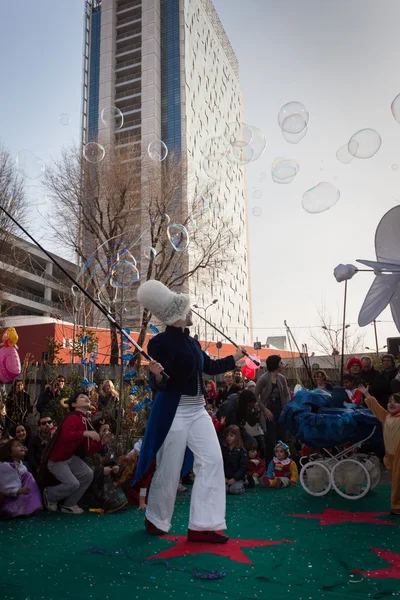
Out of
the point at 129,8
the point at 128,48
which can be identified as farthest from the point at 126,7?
the point at 128,48

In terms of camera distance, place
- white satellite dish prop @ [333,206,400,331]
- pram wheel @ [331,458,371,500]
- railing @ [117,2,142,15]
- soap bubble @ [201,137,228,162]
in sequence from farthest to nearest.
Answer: railing @ [117,2,142,15]
soap bubble @ [201,137,228,162]
white satellite dish prop @ [333,206,400,331]
pram wheel @ [331,458,371,500]

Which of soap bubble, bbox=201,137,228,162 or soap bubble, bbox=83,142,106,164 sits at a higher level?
soap bubble, bbox=83,142,106,164

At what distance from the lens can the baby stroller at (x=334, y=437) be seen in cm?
505

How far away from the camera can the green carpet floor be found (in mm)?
2551

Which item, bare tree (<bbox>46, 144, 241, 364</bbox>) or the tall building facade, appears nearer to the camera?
bare tree (<bbox>46, 144, 241, 364</bbox>)

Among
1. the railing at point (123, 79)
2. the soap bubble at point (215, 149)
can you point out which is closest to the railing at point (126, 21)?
the railing at point (123, 79)

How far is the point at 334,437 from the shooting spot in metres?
4.99

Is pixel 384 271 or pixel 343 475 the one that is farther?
pixel 384 271

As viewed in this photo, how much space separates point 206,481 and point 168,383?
2.60 feet

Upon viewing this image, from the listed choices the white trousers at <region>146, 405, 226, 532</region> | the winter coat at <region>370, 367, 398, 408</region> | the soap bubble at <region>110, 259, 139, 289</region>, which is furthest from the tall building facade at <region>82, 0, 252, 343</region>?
the white trousers at <region>146, 405, 226, 532</region>

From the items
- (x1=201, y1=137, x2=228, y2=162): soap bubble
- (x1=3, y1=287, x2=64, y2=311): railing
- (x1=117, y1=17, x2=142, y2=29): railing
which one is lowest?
(x1=201, y1=137, x2=228, y2=162): soap bubble

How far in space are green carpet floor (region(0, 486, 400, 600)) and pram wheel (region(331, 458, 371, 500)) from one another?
398 mm

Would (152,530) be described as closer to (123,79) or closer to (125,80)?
(125,80)

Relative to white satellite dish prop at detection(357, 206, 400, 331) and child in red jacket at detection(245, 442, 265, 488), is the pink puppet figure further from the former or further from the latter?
white satellite dish prop at detection(357, 206, 400, 331)
